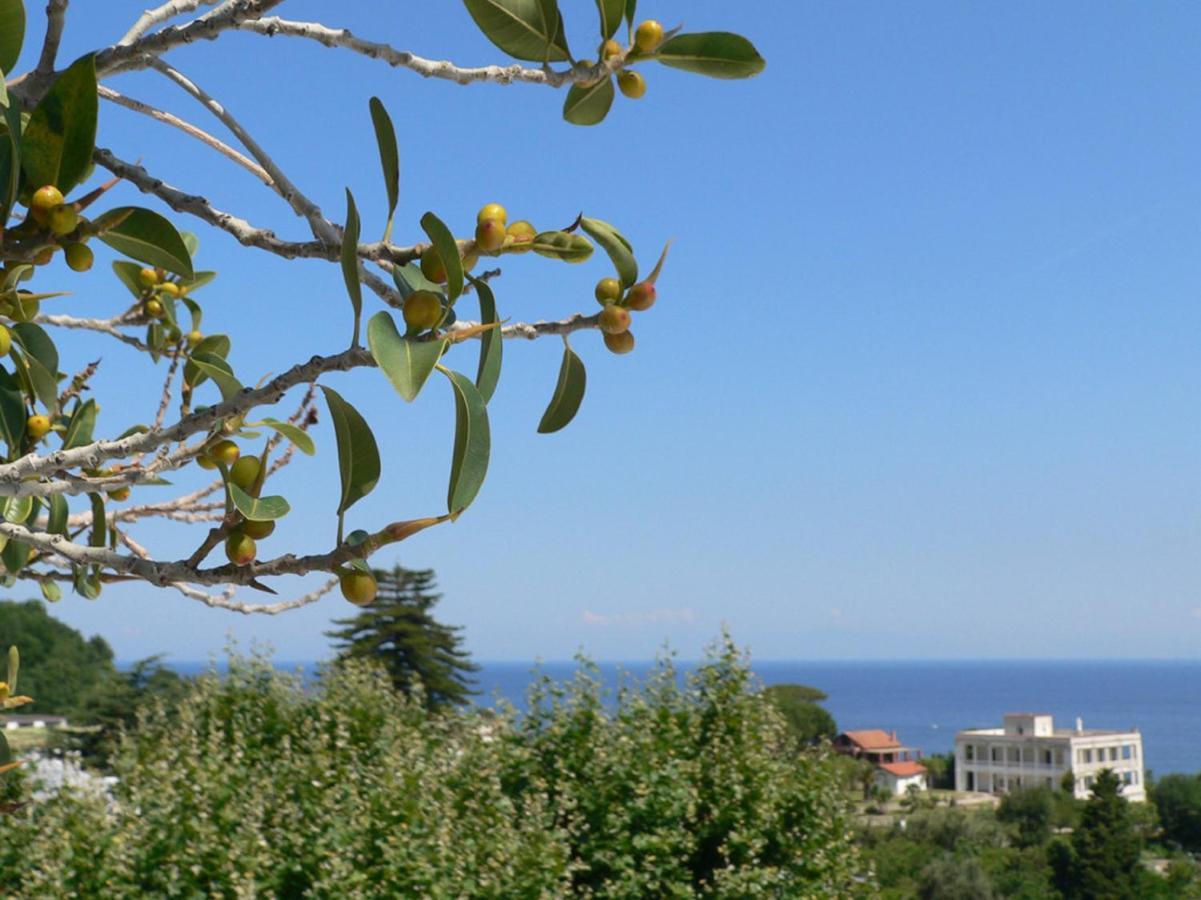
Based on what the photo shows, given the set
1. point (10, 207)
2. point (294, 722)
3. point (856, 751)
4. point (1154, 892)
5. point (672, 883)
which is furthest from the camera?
point (856, 751)

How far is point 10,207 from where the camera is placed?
69cm

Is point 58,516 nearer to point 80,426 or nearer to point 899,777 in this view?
point 80,426

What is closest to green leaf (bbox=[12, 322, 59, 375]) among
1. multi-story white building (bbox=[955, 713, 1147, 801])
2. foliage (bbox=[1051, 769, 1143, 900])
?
foliage (bbox=[1051, 769, 1143, 900])

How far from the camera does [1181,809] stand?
103 feet

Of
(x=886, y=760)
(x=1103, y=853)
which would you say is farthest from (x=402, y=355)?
(x=886, y=760)

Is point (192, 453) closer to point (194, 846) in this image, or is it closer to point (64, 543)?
point (64, 543)

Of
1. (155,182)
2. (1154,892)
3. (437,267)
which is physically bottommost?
(1154,892)

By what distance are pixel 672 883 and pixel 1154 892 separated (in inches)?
763

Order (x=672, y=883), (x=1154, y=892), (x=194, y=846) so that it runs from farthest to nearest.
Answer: (x=1154, y=892)
(x=672, y=883)
(x=194, y=846)

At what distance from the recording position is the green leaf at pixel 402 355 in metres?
0.60

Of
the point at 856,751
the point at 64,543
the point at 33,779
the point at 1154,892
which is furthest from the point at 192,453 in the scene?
the point at 856,751

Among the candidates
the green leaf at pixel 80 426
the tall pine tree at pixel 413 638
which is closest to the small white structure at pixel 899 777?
the tall pine tree at pixel 413 638

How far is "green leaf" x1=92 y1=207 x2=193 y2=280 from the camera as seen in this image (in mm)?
735

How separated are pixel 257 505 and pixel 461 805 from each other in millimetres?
4368
